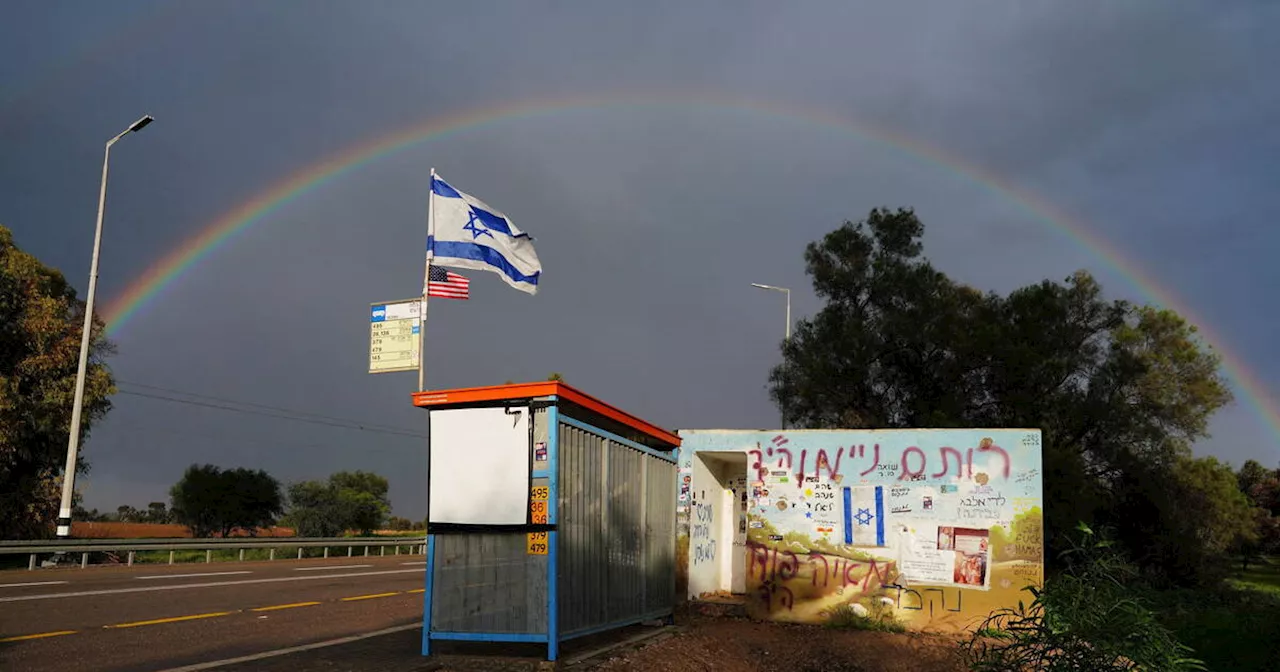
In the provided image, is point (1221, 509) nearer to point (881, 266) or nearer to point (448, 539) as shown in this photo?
point (881, 266)

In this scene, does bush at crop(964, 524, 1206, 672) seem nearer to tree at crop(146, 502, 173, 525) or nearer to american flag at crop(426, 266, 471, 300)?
american flag at crop(426, 266, 471, 300)

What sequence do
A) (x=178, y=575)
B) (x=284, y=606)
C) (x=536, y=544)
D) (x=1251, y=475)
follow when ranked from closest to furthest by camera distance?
1. (x=536, y=544)
2. (x=284, y=606)
3. (x=178, y=575)
4. (x=1251, y=475)

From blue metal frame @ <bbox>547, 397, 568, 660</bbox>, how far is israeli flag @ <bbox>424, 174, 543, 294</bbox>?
9.42 m

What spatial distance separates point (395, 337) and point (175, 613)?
41.9ft

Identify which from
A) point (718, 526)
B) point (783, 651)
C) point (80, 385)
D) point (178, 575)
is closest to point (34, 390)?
point (80, 385)

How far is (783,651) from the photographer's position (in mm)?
12070

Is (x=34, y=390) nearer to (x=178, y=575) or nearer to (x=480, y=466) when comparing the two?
(x=178, y=575)

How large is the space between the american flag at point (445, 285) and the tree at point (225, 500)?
3808 cm

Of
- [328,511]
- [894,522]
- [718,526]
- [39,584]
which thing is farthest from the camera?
[328,511]

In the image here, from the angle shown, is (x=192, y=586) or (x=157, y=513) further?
(x=157, y=513)

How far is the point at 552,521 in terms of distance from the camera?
922cm

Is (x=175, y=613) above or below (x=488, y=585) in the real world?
below

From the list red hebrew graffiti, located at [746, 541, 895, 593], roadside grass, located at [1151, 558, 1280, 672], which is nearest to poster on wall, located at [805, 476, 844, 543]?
red hebrew graffiti, located at [746, 541, 895, 593]

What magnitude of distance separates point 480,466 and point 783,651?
5.35 m
